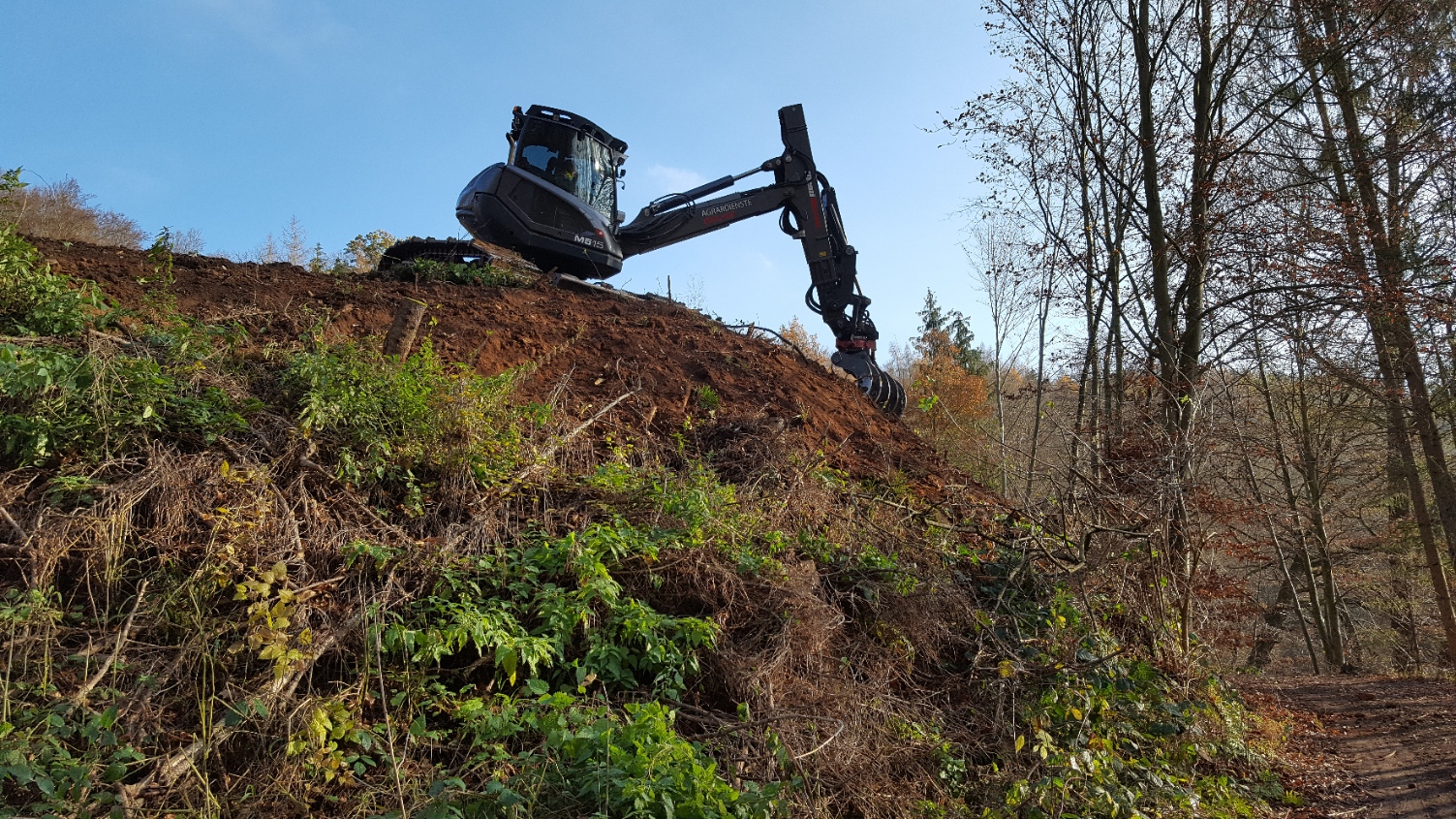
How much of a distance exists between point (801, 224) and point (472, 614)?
9.16 m

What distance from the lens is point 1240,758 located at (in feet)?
19.9

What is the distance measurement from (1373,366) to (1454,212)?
2.33 meters

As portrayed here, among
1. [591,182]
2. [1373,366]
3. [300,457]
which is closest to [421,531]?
[300,457]

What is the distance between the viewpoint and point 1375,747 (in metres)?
7.27

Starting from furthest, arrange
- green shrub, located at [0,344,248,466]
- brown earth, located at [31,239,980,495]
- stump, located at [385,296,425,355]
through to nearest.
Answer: brown earth, located at [31,239,980,495] → stump, located at [385,296,425,355] → green shrub, located at [0,344,248,466]

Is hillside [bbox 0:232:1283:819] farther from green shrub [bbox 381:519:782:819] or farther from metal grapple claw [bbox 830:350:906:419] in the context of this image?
metal grapple claw [bbox 830:350:906:419]

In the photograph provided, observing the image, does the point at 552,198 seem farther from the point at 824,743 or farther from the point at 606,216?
the point at 824,743

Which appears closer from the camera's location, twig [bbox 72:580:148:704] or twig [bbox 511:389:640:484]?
twig [bbox 72:580:148:704]

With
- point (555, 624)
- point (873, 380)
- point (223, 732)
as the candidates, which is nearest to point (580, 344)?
point (555, 624)

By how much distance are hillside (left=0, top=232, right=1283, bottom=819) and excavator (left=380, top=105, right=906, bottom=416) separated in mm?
4121

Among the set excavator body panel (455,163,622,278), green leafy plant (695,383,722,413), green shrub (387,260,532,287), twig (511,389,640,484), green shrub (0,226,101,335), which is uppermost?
excavator body panel (455,163,622,278)

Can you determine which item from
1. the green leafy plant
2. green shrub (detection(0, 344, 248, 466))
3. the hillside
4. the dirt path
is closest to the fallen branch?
the hillside

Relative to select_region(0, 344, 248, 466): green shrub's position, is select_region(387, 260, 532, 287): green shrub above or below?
above

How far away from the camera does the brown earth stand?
6.96m
